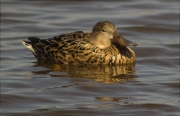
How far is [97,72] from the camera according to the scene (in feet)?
38.5

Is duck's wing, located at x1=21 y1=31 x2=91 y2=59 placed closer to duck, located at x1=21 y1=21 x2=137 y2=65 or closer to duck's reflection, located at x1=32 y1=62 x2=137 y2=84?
duck, located at x1=21 y1=21 x2=137 y2=65

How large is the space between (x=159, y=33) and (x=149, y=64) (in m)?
2.52

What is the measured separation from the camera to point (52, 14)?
16500 mm

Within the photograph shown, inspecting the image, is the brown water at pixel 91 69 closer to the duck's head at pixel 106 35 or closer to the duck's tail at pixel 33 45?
the duck's tail at pixel 33 45

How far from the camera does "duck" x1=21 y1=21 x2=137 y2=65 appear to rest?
12328 mm

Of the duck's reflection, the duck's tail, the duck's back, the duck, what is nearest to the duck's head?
the duck

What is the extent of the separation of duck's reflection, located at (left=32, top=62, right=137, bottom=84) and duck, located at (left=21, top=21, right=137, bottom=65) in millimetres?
137

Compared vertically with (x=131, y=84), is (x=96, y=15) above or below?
above

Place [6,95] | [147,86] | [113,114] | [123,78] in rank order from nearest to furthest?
[113,114] < [6,95] < [147,86] < [123,78]

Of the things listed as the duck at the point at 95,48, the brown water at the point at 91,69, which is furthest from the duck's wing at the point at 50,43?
the brown water at the point at 91,69

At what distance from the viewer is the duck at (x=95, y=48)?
40.4 feet

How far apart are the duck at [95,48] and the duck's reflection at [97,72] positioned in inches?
5.4

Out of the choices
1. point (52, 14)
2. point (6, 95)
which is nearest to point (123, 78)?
point (6, 95)

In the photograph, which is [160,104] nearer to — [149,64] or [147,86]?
[147,86]
